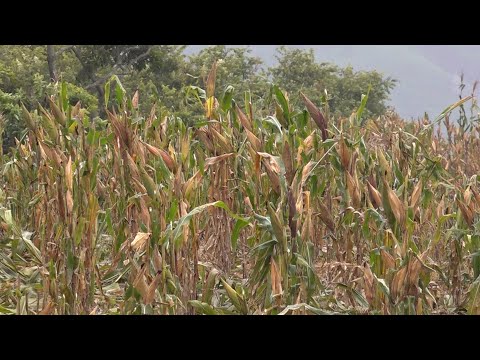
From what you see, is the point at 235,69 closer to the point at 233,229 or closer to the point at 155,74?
the point at 155,74

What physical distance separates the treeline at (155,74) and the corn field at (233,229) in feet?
18.2

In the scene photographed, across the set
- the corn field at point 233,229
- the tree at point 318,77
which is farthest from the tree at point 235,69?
the corn field at point 233,229

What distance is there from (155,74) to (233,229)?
568 inches

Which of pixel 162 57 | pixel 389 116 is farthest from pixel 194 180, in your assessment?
pixel 162 57

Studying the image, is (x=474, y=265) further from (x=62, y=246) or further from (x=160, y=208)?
(x=62, y=246)

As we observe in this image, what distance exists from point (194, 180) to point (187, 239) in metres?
0.25

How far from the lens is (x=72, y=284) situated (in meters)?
2.48

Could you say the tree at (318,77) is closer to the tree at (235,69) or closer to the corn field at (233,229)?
the tree at (235,69)

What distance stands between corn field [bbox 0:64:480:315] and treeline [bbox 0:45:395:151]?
218 inches

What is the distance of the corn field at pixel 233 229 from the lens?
2236 mm

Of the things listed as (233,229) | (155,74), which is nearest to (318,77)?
(155,74)

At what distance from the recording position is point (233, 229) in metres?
2.50

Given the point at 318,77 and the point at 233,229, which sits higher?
the point at 318,77

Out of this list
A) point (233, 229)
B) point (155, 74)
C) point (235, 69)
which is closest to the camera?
point (233, 229)
